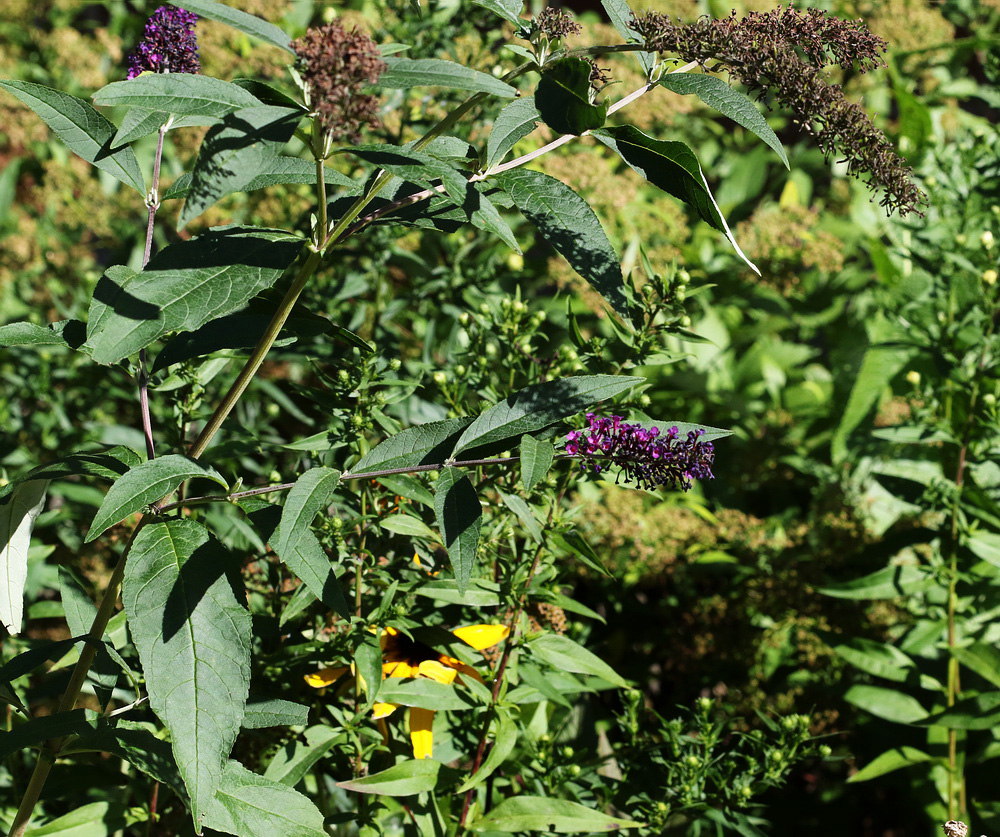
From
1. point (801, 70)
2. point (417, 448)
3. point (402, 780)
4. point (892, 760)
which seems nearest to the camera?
point (801, 70)

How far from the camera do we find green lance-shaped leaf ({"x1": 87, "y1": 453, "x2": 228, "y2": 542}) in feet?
2.17

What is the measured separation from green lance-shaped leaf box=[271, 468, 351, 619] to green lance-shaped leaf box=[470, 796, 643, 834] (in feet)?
1.31

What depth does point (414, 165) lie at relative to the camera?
0.68 metres

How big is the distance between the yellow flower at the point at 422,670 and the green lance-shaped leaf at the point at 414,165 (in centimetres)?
54

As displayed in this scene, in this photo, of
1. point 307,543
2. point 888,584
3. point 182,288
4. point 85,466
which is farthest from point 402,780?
point 888,584

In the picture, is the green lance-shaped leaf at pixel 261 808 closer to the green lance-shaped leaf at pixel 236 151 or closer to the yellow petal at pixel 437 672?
the yellow petal at pixel 437 672

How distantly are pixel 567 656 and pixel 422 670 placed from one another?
165 mm

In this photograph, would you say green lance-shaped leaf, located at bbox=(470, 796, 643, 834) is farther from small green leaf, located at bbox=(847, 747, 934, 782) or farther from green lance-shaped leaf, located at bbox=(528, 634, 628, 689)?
small green leaf, located at bbox=(847, 747, 934, 782)

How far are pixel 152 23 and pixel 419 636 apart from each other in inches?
26.5

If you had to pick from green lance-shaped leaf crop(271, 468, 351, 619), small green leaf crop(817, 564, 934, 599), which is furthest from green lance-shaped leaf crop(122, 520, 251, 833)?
small green leaf crop(817, 564, 934, 599)

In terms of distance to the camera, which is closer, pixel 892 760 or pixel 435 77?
pixel 435 77

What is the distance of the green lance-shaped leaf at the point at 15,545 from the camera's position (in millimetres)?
840

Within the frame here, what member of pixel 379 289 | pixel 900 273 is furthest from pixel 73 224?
pixel 900 273

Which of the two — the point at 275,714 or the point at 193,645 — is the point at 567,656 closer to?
the point at 275,714
